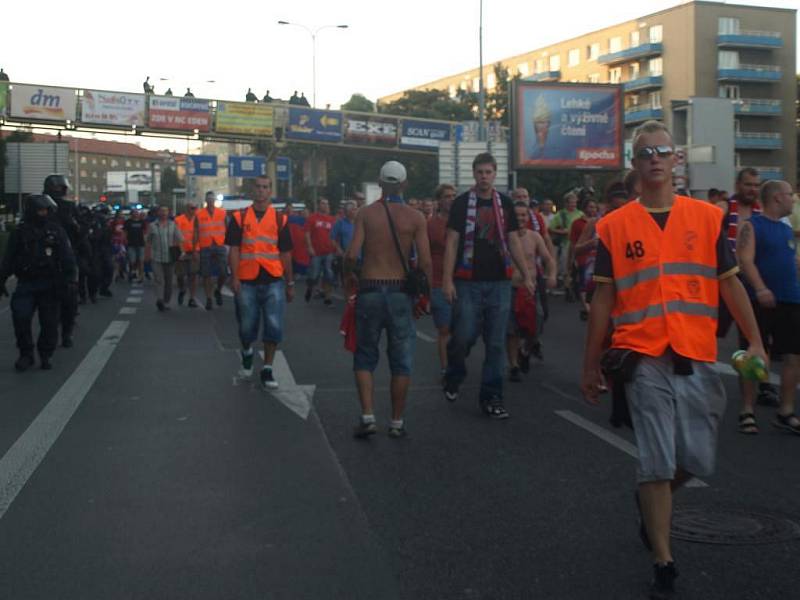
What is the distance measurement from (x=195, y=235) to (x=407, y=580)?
1539 cm

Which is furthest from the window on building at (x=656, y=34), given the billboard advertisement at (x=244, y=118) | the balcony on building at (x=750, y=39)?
the billboard advertisement at (x=244, y=118)

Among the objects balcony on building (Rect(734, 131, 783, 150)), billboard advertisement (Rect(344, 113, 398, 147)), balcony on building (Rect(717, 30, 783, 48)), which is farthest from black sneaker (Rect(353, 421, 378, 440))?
→ balcony on building (Rect(717, 30, 783, 48))

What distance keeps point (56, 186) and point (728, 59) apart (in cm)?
7841

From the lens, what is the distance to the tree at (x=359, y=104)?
92.2 metres

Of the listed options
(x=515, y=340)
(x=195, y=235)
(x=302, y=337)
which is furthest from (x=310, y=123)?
(x=515, y=340)

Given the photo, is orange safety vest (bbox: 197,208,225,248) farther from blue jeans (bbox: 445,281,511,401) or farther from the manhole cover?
the manhole cover

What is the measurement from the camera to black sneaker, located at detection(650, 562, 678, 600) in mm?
4230

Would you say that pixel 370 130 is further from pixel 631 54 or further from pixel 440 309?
pixel 440 309

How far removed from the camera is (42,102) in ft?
160

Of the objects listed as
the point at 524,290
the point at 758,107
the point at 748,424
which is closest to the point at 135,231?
the point at 524,290

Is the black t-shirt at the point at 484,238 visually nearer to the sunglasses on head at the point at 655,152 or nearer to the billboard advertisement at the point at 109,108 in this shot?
the sunglasses on head at the point at 655,152

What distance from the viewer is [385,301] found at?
25.1ft

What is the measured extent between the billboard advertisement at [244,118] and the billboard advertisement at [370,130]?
420cm

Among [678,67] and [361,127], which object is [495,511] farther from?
[678,67]
